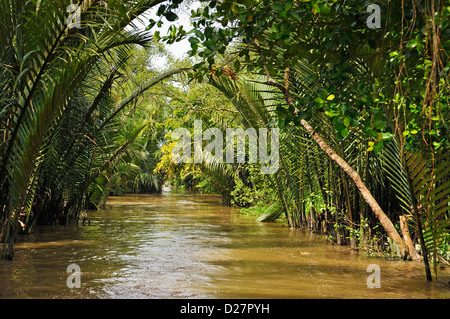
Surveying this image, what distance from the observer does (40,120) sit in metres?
4.43

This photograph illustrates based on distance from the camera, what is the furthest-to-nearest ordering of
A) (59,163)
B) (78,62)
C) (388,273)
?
1. (59,163)
2. (388,273)
3. (78,62)

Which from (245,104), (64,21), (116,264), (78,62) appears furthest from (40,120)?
(245,104)

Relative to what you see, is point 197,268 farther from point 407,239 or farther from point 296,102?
point 296,102

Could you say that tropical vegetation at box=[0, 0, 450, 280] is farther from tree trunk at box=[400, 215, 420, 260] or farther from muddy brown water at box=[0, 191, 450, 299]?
muddy brown water at box=[0, 191, 450, 299]

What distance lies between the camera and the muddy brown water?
4.07 meters

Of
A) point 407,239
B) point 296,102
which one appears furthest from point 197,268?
point 296,102

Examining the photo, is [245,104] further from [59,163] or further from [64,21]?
[64,21]

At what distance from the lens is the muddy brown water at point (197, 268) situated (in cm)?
407

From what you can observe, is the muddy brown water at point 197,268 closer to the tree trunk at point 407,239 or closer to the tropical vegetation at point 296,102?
the tree trunk at point 407,239

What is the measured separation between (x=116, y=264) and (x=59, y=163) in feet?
8.74

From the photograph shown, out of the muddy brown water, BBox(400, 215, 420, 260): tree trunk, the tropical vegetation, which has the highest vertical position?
the tropical vegetation

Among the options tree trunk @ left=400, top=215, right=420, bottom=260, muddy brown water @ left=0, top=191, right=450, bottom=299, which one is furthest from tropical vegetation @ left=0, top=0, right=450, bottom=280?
muddy brown water @ left=0, top=191, right=450, bottom=299

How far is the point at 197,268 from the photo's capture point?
201 inches

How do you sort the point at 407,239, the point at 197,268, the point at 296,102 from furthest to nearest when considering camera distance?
the point at 407,239 < the point at 197,268 < the point at 296,102
